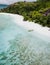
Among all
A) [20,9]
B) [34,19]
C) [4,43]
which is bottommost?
[20,9]

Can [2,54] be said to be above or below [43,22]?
above

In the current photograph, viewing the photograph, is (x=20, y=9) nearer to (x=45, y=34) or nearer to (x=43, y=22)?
(x=43, y=22)

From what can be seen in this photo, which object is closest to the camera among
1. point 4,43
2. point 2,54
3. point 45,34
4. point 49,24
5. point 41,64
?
point 41,64

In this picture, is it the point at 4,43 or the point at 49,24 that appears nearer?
the point at 4,43

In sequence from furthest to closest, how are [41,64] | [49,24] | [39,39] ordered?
[49,24] < [39,39] < [41,64]

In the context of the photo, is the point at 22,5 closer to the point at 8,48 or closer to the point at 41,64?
the point at 8,48

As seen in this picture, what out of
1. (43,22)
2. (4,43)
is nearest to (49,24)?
(43,22)
